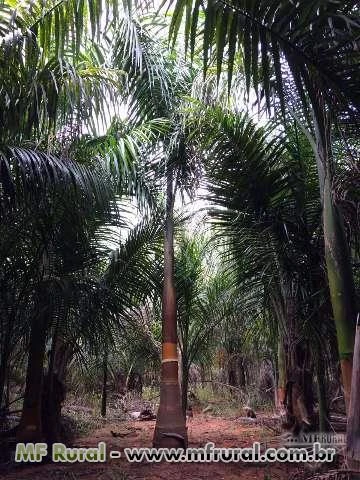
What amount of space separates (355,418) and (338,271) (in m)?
0.80

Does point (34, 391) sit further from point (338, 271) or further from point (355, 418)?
point (355, 418)

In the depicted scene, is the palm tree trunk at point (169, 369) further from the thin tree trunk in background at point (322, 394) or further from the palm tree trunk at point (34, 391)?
the thin tree trunk in background at point (322, 394)

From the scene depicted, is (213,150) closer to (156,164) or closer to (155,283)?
(156,164)

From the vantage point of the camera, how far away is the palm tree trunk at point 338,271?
2.23 m

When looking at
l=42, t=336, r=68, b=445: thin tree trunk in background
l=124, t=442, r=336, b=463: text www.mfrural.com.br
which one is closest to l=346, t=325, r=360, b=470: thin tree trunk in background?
l=124, t=442, r=336, b=463: text www.mfrural.com.br

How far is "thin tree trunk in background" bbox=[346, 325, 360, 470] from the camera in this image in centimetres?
170

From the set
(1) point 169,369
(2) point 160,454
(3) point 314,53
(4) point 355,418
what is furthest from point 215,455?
(3) point 314,53

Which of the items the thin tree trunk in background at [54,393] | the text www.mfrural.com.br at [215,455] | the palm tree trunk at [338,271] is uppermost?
the palm tree trunk at [338,271]

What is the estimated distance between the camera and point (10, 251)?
424cm

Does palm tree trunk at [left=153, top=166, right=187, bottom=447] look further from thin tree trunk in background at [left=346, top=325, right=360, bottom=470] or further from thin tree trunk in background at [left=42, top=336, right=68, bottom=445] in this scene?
thin tree trunk in background at [left=346, top=325, right=360, bottom=470]

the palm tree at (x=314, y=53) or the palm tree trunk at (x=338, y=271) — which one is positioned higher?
the palm tree at (x=314, y=53)

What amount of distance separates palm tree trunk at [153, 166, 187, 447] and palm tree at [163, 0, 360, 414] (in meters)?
3.13

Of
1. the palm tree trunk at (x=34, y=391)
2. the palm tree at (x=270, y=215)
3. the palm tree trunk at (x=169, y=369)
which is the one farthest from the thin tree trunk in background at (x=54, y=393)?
the palm tree at (x=270, y=215)

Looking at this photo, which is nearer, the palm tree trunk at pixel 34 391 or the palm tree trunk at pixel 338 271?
the palm tree trunk at pixel 338 271
